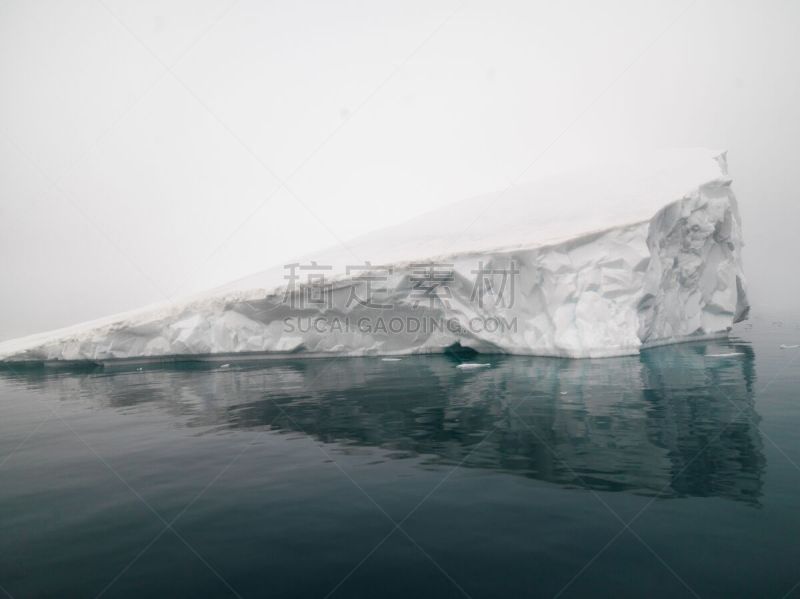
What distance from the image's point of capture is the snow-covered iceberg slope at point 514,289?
15.2m

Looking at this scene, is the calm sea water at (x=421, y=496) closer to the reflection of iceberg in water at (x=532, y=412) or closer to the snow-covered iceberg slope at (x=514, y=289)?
the reflection of iceberg in water at (x=532, y=412)

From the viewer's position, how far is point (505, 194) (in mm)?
24734

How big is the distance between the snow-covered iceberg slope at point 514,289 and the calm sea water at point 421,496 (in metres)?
5.71

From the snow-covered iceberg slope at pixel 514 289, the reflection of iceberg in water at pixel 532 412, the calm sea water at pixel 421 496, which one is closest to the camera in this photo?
the calm sea water at pixel 421 496

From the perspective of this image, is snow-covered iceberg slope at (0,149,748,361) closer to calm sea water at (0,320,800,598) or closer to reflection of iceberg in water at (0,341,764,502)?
reflection of iceberg in water at (0,341,764,502)

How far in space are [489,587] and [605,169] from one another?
82.0 ft

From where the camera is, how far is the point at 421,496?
477 centimetres

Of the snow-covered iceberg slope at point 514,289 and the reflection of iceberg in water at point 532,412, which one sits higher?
the snow-covered iceberg slope at point 514,289

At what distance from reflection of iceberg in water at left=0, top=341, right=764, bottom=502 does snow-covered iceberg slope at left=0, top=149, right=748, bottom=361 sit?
68.8 inches

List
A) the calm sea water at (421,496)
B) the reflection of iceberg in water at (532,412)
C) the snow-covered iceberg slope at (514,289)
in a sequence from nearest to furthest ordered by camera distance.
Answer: the calm sea water at (421,496) < the reflection of iceberg in water at (532,412) < the snow-covered iceberg slope at (514,289)

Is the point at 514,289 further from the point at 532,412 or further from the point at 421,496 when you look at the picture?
the point at 421,496

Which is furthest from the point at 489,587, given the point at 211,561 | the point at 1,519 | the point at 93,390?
the point at 93,390

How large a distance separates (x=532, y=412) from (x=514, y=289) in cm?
874

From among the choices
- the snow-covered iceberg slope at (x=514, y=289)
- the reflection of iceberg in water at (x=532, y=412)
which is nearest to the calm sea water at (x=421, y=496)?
the reflection of iceberg in water at (x=532, y=412)
